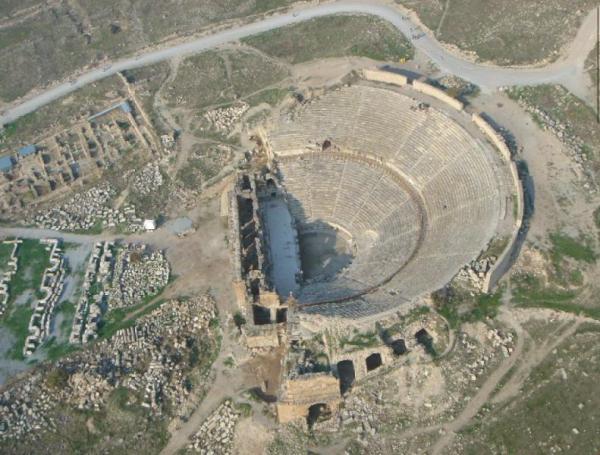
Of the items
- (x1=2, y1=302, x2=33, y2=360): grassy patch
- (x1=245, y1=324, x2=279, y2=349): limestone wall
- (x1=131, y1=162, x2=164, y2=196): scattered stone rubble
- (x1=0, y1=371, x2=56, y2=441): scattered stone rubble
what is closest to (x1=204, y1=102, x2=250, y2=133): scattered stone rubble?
(x1=131, y1=162, x2=164, y2=196): scattered stone rubble

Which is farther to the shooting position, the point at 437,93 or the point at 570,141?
the point at 437,93

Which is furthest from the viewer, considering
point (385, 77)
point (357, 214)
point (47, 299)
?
point (385, 77)

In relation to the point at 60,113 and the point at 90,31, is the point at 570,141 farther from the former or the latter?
the point at 90,31

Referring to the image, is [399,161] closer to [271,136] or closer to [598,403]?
[271,136]

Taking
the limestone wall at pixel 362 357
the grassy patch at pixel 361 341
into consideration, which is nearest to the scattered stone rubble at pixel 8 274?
the limestone wall at pixel 362 357

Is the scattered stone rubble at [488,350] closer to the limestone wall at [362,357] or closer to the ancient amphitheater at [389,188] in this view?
the ancient amphitheater at [389,188]

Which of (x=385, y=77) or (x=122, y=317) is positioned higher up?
(x=385, y=77)

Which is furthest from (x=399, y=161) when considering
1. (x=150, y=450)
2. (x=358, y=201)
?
(x=150, y=450)

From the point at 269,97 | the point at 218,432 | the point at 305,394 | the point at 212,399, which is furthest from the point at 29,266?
the point at 305,394
